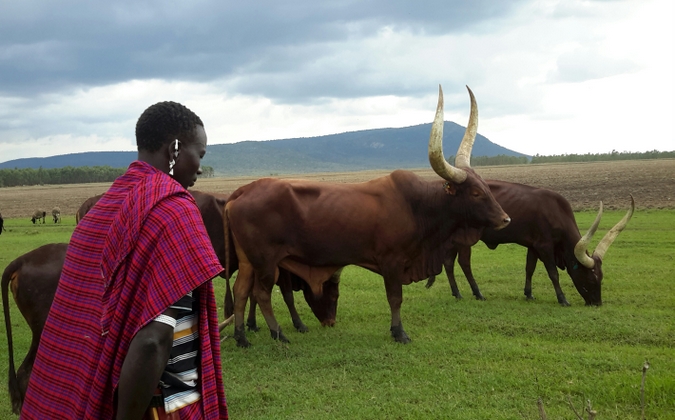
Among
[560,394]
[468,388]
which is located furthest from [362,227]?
[560,394]

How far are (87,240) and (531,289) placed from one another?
9.43 m

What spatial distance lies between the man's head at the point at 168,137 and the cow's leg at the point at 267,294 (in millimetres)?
5590

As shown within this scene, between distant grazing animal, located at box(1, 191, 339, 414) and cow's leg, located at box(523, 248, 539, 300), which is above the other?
distant grazing animal, located at box(1, 191, 339, 414)

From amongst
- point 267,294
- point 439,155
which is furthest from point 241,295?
point 439,155

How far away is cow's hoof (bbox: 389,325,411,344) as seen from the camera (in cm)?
777

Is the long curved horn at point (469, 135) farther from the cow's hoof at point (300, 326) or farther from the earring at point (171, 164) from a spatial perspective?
the earring at point (171, 164)

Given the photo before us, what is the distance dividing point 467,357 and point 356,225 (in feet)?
7.42

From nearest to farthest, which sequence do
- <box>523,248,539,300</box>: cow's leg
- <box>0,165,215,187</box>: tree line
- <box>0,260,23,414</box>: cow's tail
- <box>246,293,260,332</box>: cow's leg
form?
<box>0,260,23,414</box>: cow's tail
<box>246,293,260,332</box>: cow's leg
<box>523,248,539,300</box>: cow's leg
<box>0,165,215,187</box>: tree line

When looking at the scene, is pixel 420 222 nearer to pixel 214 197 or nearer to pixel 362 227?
pixel 362 227

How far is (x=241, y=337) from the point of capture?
7.98 m

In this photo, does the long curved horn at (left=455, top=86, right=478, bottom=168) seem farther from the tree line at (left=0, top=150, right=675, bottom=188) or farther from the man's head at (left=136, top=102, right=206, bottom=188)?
the tree line at (left=0, top=150, right=675, bottom=188)

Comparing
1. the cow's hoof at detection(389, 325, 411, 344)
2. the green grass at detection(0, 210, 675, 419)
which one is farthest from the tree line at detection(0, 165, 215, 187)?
the cow's hoof at detection(389, 325, 411, 344)

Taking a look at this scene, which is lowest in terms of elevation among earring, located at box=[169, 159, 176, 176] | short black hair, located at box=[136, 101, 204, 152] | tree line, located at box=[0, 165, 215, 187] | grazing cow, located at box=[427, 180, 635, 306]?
tree line, located at box=[0, 165, 215, 187]

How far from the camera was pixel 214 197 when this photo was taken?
9945mm
